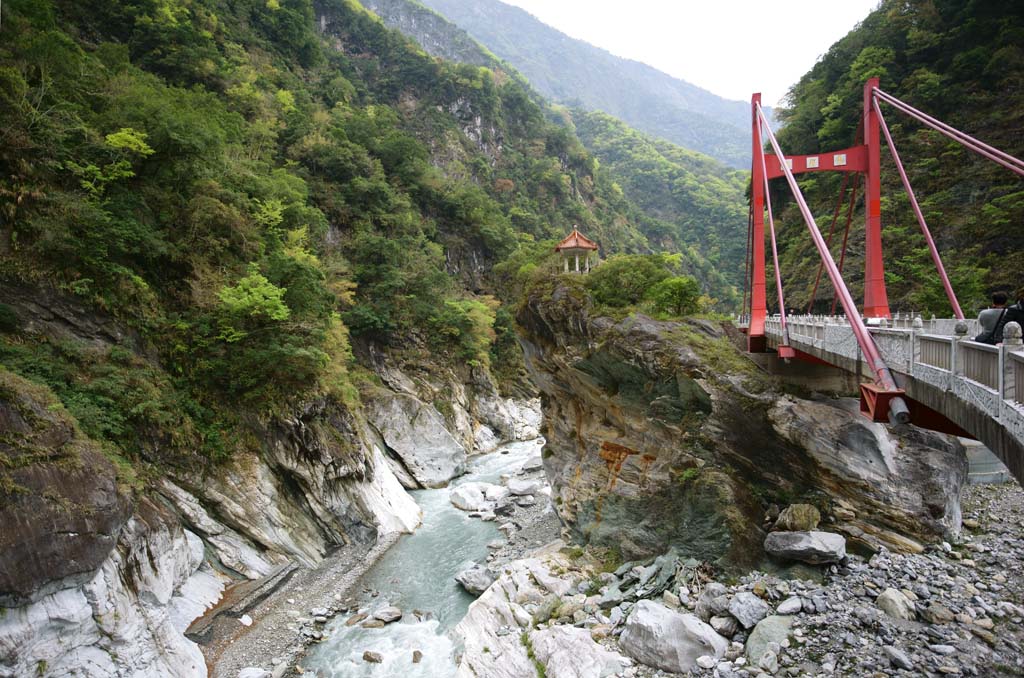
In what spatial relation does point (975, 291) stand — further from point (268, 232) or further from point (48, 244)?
point (48, 244)

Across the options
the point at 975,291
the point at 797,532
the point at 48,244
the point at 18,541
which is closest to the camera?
the point at 18,541

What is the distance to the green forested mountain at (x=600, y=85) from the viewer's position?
14450cm

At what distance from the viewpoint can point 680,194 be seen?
68.6m

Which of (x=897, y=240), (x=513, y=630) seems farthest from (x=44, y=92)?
(x=897, y=240)

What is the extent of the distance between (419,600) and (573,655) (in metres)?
5.54

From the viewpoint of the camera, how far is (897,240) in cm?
1852

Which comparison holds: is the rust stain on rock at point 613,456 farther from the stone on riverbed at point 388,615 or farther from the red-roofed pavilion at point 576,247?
the red-roofed pavilion at point 576,247

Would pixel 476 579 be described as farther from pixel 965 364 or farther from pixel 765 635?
pixel 965 364

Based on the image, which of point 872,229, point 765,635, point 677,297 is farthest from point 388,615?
point 872,229

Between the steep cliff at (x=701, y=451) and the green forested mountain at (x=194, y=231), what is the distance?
338 inches

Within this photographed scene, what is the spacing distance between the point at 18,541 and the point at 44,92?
35.6 ft

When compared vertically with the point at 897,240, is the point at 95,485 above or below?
below

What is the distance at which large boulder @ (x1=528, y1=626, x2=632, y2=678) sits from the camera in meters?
8.22

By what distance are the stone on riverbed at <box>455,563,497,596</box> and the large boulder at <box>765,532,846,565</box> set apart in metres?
7.08
